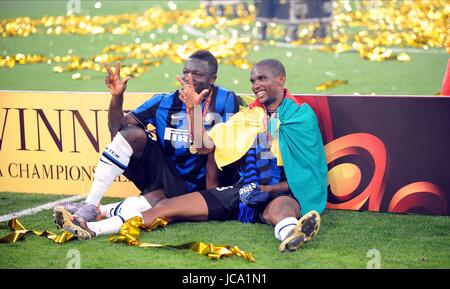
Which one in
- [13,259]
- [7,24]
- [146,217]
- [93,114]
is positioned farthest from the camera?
[7,24]

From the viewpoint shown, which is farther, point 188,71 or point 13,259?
point 188,71

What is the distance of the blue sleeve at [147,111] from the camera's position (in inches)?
209

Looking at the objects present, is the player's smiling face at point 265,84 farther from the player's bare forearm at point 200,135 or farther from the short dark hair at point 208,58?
the player's bare forearm at point 200,135

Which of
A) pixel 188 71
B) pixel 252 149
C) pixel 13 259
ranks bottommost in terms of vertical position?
A: pixel 13 259

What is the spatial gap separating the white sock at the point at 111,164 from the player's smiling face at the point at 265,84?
3.11 feet

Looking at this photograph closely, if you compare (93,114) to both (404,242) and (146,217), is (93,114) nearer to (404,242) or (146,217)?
(146,217)

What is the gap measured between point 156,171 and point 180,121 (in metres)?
0.39

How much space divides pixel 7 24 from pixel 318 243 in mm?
11763

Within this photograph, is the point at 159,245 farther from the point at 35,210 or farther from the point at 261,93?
the point at 35,210

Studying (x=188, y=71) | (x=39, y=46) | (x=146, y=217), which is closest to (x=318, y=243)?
(x=146, y=217)

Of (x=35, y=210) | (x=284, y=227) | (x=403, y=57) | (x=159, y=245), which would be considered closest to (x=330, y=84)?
(x=403, y=57)

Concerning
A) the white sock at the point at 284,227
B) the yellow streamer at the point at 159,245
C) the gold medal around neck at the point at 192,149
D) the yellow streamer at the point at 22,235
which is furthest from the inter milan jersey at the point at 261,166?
the yellow streamer at the point at 22,235

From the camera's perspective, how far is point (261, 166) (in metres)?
5.14
